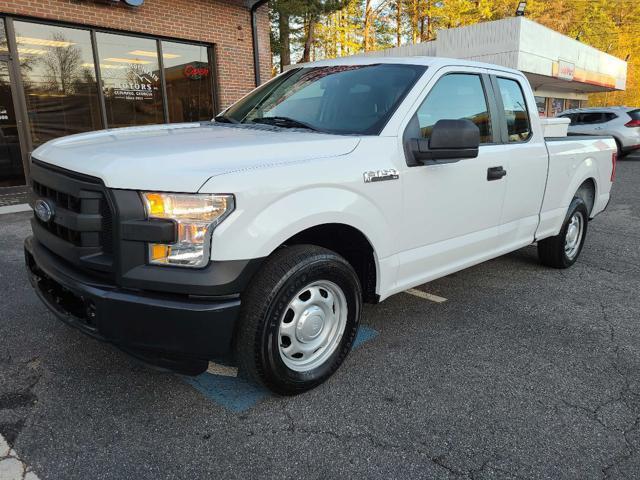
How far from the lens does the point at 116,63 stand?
382 inches

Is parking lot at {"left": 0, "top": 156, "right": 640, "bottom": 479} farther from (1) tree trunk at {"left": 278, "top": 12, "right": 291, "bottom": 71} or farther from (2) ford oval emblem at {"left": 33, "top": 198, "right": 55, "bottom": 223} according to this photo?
(1) tree trunk at {"left": 278, "top": 12, "right": 291, "bottom": 71}

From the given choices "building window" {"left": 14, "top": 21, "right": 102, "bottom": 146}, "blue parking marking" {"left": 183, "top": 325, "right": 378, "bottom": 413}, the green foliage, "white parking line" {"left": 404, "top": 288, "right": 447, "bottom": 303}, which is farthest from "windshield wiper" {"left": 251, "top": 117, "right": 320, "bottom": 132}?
the green foliage

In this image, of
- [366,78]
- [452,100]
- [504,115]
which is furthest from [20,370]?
[504,115]

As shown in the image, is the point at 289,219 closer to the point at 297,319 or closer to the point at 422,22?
the point at 297,319

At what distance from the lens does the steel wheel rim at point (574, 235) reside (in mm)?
5047

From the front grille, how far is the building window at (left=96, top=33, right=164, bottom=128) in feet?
26.0

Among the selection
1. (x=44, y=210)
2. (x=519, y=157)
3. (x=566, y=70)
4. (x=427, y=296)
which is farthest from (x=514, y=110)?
(x=566, y=70)

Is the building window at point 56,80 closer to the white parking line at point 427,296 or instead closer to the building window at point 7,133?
the building window at point 7,133

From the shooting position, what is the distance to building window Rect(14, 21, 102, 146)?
8.60 metres

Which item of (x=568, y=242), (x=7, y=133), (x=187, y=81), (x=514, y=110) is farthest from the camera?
(x=187, y=81)

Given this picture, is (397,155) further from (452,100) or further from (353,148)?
(452,100)

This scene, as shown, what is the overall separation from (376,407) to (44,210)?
6.73ft

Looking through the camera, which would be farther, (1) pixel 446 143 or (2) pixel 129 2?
(2) pixel 129 2

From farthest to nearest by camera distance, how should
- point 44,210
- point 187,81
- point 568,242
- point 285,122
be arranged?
point 187,81, point 568,242, point 285,122, point 44,210
